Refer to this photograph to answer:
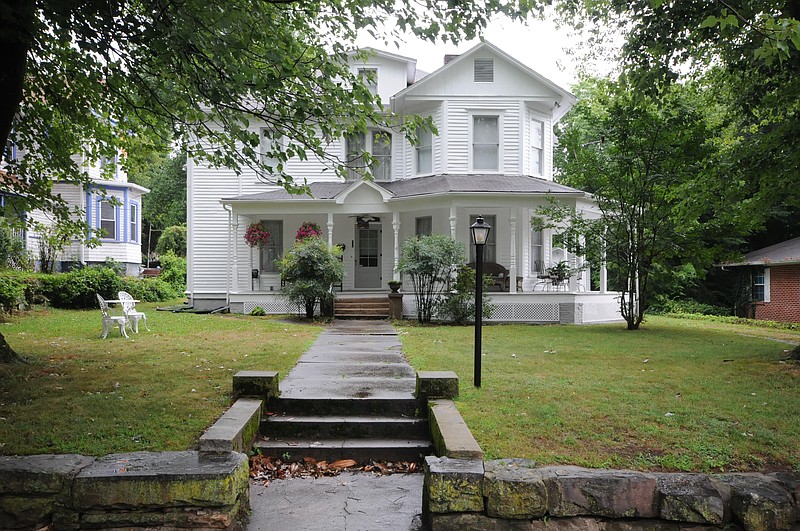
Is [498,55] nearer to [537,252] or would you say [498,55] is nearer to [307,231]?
[537,252]

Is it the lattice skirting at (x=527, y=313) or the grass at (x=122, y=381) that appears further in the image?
the lattice skirting at (x=527, y=313)

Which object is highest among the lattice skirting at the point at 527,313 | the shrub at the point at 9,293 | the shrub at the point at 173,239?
the shrub at the point at 173,239

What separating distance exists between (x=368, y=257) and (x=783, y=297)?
1694 cm

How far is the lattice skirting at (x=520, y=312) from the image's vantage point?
56.9 feet

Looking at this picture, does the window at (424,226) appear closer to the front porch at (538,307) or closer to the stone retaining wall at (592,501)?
the front porch at (538,307)

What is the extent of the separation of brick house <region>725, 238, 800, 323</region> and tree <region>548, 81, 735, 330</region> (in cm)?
1016

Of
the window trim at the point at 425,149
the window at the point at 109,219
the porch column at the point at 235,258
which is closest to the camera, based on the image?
the porch column at the point at 235,258

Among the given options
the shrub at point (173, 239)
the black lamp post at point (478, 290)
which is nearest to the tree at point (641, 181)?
the black lamp post at point (478, 290)

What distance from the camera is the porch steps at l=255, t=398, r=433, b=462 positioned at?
18.4 feet

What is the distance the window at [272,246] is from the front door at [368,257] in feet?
8.95

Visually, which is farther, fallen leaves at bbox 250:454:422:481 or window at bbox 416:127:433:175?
window at bbox 416:127:433:175

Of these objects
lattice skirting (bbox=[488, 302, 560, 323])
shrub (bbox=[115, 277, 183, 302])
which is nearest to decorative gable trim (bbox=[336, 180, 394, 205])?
lattice skirting (bbox=[488, 302, 560, 323])

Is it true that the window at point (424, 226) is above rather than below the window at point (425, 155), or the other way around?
below

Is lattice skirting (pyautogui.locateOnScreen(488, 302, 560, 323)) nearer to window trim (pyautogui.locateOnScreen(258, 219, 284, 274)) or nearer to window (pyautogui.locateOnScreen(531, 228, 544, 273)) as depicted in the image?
window (pyautogui.locateOnScreen(531, 228, 544, 273))
